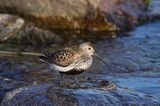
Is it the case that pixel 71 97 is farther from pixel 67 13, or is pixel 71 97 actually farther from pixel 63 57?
pixel 67 13

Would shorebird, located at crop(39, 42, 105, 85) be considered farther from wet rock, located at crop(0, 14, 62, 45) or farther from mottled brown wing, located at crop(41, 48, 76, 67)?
wet rock, located at crop(0, 14, 62, 45)

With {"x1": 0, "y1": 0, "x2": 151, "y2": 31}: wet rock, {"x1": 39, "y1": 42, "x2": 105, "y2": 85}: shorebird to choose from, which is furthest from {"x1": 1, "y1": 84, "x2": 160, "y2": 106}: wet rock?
{"x1": 0, "y1": 0, "x2": 151, "y2": 31}: wet rock

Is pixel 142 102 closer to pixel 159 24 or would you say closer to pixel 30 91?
pixel 30 91

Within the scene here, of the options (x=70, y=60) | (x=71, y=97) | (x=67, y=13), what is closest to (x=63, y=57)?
(x=70, y=60)

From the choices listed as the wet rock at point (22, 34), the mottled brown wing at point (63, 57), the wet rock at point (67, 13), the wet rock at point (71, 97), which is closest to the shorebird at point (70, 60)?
the mottled brown wing at point (63, 57)

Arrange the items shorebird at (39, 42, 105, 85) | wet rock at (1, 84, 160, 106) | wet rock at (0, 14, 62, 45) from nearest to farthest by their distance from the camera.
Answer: wet rock at (1, 84, 160, 106) < shorebird at (39, 42, 105, 85) < wet rock at (0, 14, 62, 45)

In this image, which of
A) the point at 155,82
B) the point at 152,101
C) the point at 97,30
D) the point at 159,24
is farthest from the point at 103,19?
the point at 152,101
